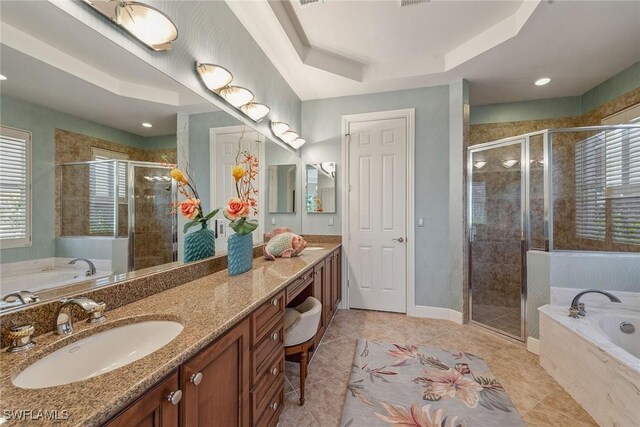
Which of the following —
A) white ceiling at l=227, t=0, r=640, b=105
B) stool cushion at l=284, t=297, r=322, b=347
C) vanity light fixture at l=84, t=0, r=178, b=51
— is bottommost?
stool cushion at l=284, t=297, r=322, b=347

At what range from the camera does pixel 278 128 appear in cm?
278

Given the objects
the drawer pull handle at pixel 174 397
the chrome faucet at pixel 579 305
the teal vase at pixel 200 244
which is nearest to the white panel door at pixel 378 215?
the chrome faucet at pixel 579 305

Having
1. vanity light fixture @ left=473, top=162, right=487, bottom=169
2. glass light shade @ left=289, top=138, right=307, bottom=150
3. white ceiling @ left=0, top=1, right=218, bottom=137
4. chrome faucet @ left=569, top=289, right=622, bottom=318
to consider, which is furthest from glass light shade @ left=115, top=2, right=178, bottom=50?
chrome faucet @ left=569, top=289, right=622, bottom=318

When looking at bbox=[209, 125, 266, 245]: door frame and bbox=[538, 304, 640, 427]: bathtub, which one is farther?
bbox=[209, 125, 266, 245]: door frame

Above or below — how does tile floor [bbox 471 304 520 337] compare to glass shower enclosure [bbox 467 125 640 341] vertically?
below

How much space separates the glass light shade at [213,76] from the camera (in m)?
1.61

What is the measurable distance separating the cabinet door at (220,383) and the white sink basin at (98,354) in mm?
161

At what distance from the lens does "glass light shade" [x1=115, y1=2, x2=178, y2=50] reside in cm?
112

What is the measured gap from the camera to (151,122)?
1.33m

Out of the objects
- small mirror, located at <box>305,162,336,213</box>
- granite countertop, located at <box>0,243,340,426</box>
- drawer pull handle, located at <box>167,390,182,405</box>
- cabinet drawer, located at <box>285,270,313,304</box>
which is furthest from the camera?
small mirror, located at <box>305,162,336,213</box>

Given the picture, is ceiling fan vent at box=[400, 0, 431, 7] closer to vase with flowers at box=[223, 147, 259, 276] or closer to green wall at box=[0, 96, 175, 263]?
vase with flowers at box=[223, 147, 259, 276]

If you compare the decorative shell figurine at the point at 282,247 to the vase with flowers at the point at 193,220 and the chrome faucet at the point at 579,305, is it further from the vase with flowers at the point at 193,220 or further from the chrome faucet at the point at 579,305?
the chrome faucet at the point at 579,305

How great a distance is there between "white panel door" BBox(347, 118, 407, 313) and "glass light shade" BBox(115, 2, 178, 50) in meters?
2.33

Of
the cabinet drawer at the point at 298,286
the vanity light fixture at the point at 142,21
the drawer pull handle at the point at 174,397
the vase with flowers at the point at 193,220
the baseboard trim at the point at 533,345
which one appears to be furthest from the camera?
the baseboard trim at the point at 533,345
